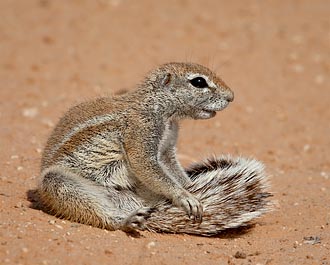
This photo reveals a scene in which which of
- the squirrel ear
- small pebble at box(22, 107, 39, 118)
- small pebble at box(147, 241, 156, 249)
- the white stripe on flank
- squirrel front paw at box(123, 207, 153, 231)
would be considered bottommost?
small pebble at box(147, 241, 156, 249)

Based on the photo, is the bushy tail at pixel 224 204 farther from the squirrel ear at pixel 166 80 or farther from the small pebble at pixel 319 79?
the small pebble at pixel 319 79

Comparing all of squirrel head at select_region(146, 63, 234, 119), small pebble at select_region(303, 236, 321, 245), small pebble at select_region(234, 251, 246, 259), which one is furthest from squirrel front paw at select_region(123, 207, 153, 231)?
small pebble at select_region(303, 236, 321, 245)

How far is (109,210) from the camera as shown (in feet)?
18.0

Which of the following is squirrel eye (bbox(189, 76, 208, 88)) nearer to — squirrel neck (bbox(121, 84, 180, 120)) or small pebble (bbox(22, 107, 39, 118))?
squirrel neck (bbox(121, 84, 180, 120))

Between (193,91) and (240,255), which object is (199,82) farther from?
(240,255)

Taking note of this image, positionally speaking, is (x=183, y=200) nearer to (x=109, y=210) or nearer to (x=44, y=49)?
(x=109, y=210)

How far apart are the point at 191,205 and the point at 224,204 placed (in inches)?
12.4

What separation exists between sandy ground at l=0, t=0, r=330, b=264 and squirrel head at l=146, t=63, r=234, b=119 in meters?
1.07

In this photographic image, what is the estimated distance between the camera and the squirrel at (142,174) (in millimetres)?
5508

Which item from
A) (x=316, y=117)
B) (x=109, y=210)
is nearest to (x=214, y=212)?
(x=109, y=210)

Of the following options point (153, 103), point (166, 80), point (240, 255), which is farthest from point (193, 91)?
point (240, 255)

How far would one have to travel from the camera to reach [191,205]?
548 centimetres

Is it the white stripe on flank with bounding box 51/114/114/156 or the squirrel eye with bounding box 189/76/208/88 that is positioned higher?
the squirrel eye with bounding box 189/76/208/88

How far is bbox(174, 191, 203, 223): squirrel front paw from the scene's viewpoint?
18.0ft
